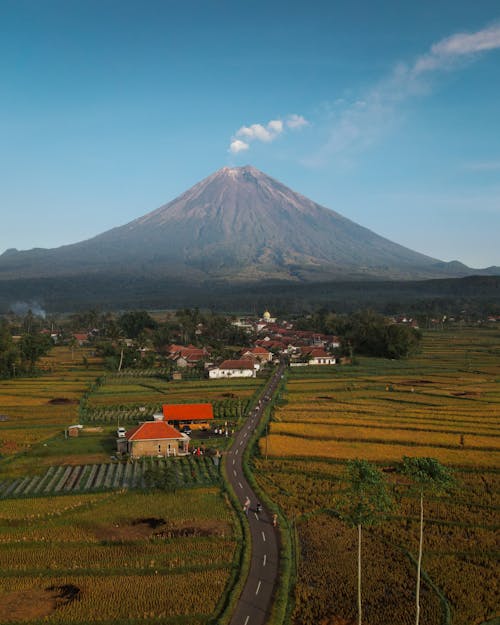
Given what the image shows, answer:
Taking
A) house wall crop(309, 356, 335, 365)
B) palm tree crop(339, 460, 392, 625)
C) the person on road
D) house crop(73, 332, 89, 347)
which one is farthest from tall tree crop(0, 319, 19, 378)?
palm tree crop(339, 460, 392, 625)

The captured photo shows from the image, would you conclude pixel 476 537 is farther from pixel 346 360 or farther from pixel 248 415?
pixel 346 360

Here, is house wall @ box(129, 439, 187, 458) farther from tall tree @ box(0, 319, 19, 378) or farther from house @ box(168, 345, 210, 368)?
house @ box(168, 345, 210, 368)

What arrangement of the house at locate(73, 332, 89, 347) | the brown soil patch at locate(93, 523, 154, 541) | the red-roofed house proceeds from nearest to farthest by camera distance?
the brown soil patch at locate(93, 523, 154, 541) → the red-roofed house → the house at locate(73, 332, 89, 347)

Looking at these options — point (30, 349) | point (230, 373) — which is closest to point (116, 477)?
point (230, 373)

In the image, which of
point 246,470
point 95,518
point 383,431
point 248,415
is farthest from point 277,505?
point 248,415

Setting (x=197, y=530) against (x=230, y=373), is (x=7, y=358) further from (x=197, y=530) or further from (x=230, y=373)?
(x=197, y=530)

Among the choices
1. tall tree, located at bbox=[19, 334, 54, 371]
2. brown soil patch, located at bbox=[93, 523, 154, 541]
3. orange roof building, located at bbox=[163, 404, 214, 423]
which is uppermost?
tall tree, located at bbox=[19, 334, 54, 371]

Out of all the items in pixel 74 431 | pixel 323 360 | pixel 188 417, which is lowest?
pixel 323 360

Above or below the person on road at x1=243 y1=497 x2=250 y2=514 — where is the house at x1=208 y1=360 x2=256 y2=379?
below
